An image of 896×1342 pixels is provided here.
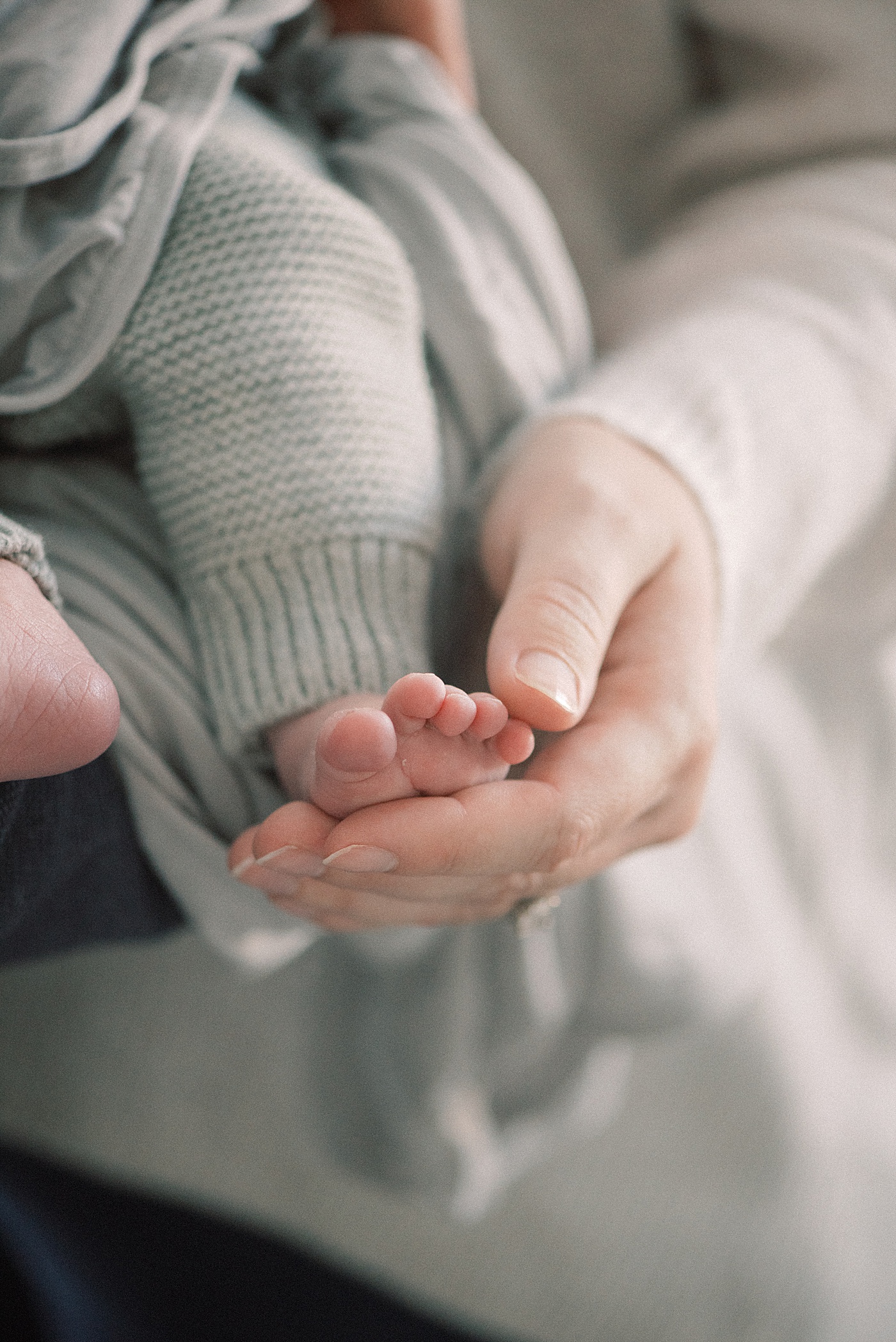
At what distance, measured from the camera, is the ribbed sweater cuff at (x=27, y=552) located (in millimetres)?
318

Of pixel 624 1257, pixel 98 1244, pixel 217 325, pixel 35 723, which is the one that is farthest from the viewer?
pixel 624 1257

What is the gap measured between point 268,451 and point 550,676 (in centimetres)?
17

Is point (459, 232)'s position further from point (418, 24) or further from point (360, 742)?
point (360, 742)

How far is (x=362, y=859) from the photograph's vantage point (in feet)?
1.07

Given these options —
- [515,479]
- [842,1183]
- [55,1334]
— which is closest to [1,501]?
[515,479]

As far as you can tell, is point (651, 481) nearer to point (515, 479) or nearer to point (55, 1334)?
point (515, 479)

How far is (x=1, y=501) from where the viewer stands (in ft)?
1.48

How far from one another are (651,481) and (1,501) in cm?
32

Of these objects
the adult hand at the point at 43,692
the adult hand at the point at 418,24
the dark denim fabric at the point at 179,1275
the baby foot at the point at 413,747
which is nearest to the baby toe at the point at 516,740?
the baby foot at the point at 413,747

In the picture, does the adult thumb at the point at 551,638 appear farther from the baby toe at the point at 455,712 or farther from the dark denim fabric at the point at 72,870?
the dark denim fabric at the point at 72,870

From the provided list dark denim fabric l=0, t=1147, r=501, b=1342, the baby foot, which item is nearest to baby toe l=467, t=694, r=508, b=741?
the baby foot

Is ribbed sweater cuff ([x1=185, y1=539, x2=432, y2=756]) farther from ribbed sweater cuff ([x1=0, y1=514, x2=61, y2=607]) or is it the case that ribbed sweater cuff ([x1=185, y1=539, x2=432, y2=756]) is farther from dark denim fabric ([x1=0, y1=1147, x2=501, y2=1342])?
dark denim fabric ([x1=0, y1=1147, x2=501, y2=1342])

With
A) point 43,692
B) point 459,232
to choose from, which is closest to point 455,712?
point 43,692

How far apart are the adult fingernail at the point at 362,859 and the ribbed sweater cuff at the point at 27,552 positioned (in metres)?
0.15
